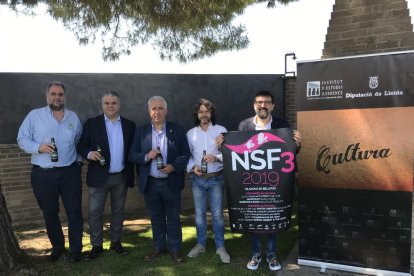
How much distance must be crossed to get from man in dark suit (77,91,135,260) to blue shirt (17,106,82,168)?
6.8 inches

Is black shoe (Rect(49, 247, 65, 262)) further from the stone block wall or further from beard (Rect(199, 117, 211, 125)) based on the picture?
the stone block wall

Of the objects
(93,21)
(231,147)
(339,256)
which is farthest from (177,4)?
(339,256)

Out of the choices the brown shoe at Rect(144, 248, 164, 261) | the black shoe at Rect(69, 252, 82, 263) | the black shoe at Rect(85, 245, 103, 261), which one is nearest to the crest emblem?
the brown shoe at Rect(144, 248, 164, 261)

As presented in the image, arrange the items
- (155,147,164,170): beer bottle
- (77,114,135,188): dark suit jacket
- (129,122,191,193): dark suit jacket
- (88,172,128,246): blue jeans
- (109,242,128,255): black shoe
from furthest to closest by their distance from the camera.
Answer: (109,242,128,255): black shoe < (88,172,128,246): blue jeans < (77,114,135,188): dark suit jacket < (129,122,191,193): dark suit jacket < (155,147,164,170): beer bottle

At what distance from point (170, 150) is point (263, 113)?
1154 millimetres

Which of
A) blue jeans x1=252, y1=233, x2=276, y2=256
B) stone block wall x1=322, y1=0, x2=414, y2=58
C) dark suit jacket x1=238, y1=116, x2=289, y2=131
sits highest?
stone block wall x1=322, y1=0, x2=414, y2=58

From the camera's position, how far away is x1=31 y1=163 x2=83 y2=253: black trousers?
4.55 metres

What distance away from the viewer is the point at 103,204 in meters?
4.90

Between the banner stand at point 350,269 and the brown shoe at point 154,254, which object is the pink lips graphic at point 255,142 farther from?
the brown shoe at point 154,254

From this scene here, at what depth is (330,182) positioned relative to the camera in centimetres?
437

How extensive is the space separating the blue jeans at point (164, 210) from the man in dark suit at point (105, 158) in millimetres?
410

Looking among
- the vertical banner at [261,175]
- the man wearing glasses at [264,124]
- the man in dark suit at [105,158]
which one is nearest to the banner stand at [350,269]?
the man wearing glasses at [264,124]

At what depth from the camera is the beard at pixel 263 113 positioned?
14.4ft

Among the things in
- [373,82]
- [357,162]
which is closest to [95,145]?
[357,162]
